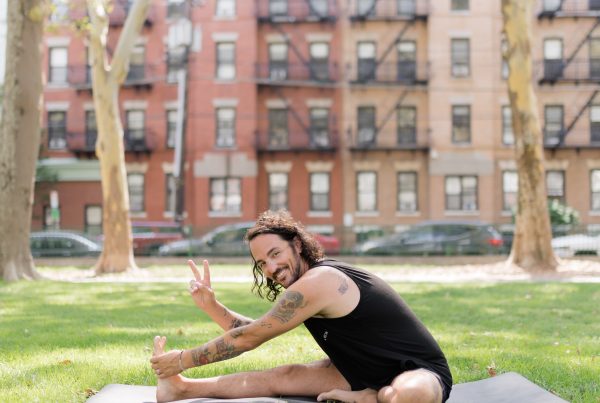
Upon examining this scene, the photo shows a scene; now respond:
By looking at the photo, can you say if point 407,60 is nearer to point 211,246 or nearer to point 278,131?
point 278,131

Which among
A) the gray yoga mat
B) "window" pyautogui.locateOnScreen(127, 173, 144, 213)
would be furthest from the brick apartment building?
the gray yoga mat

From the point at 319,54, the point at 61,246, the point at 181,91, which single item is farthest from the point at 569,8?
the point at 61,246

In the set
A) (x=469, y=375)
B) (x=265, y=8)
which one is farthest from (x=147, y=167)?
(x=469, y=375)

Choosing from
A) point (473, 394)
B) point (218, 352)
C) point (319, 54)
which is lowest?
point (473, 394)

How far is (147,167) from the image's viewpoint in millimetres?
37812

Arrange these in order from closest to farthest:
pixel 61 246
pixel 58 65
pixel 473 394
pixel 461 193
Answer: pixel 473 394 → pixel 61 246 → pixel 461 193 → pixel 58 65

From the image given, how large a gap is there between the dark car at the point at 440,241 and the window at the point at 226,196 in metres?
9.95

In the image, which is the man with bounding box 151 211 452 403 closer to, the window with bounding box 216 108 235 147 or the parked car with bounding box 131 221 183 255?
the parked car with bounding box 131 221 183 255

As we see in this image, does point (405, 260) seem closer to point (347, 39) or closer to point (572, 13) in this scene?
point (347, 39)

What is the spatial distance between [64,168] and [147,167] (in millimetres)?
4070

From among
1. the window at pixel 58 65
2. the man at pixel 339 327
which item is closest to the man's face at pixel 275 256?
the man at pixel 339 327

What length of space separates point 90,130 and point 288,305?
35.4 m

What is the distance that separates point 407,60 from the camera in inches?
1459

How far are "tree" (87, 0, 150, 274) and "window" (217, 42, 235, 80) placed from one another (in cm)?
1636
